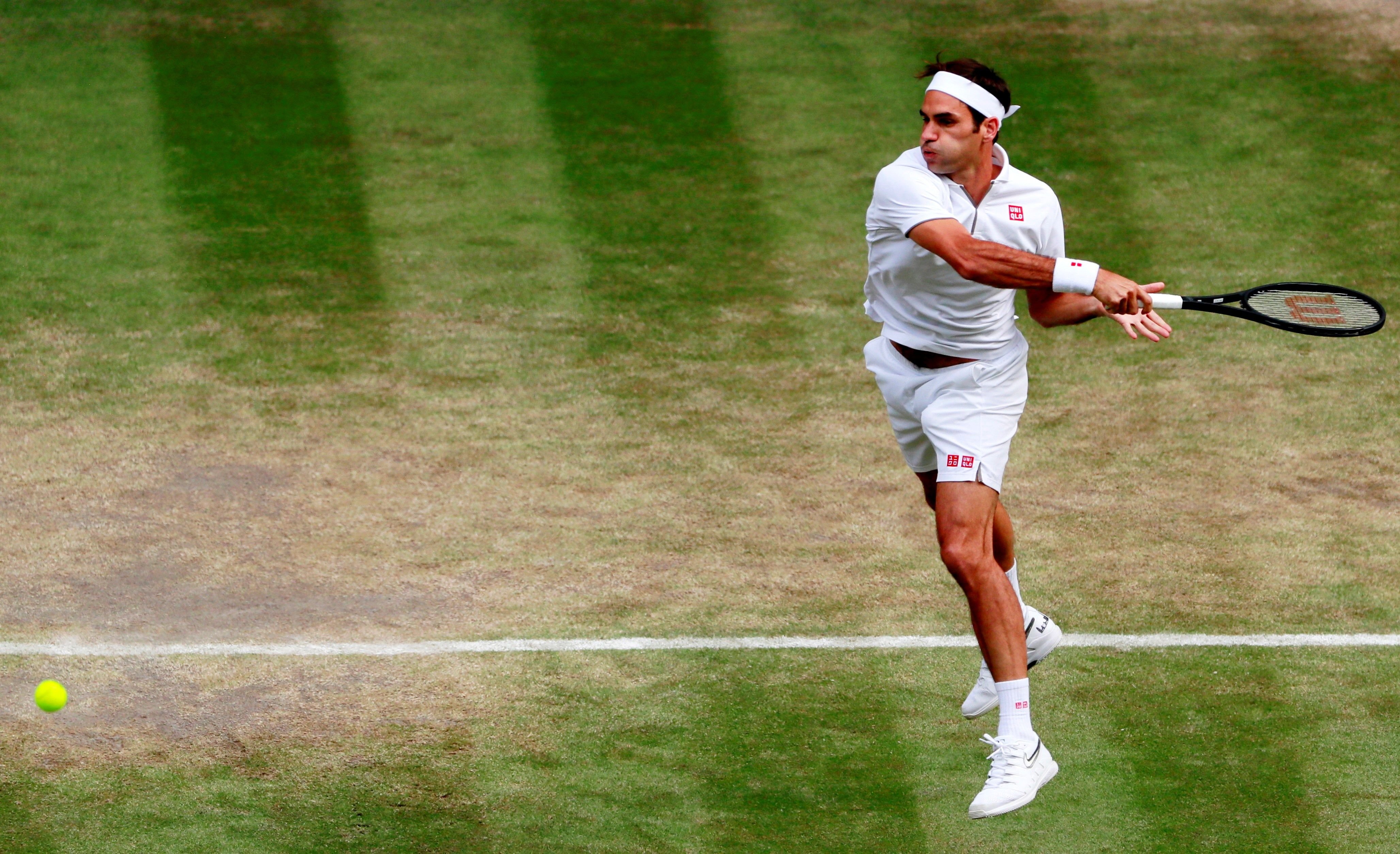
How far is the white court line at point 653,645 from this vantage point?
7.57m

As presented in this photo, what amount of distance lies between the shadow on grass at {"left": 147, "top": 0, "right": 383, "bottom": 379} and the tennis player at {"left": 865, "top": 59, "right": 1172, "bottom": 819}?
487 centimetres

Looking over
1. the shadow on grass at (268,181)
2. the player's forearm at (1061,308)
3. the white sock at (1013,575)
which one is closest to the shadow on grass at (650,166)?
the shadow on grass at (268,181)

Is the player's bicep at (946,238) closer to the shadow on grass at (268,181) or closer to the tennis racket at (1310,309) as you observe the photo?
the tennis racket at (1310,309)

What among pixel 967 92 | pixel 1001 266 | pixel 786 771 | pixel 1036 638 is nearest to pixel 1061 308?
pixel 1001 266

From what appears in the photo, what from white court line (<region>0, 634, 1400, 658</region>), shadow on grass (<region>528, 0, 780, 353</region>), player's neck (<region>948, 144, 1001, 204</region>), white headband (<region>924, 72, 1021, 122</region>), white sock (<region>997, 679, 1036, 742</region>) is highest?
white headband (<region>924, 72, 1021, 122</region>)

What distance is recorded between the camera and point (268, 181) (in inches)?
507

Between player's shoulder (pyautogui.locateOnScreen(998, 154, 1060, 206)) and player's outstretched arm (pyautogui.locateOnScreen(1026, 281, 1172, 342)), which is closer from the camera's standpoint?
player's outstretched arm (pyautogui.locateOnScreen(1026, 281, 1172, 342))

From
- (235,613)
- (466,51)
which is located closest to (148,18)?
(466,51)

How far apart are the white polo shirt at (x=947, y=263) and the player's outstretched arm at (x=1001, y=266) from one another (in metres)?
0.15

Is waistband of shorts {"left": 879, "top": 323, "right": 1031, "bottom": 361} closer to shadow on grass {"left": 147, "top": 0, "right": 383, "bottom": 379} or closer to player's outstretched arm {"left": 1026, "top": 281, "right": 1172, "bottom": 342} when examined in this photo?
player's outstretched arm {"left": 1026, "top": 281, "right": 1172, "bottom": 342}

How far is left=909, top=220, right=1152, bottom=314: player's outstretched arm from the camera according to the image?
6297mm

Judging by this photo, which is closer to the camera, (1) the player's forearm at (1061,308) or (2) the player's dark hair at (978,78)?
(2) the player's dark hair at (978,78)

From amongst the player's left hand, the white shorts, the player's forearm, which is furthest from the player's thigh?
the player's left hand

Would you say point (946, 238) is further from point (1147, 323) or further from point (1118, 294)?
point (1147, 323)
